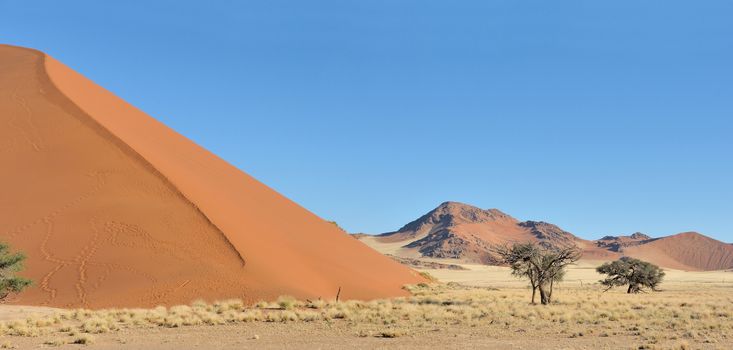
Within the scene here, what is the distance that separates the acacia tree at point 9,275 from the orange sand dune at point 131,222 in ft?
3.96

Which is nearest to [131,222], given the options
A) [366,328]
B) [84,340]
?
[84,340]

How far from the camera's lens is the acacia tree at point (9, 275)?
24.9 m

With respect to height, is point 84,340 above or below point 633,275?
below

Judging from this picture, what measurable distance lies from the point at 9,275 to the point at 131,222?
24.9 ft

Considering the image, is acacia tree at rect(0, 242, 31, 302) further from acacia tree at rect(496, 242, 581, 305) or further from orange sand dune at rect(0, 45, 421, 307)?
acacia tree at rect(496, 242, 581, 305)

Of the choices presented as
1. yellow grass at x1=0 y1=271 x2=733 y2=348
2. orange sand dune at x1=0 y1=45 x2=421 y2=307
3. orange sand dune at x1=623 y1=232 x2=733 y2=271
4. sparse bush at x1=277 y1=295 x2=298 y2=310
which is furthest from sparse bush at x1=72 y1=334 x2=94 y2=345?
orange sand dune at x1=623 y1=232 x2=733 y2=271

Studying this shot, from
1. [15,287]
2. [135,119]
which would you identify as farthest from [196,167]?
[15,287]

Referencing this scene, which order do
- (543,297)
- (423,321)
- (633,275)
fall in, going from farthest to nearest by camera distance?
1. (633,275)
2. (543,297)
3. (423,321)

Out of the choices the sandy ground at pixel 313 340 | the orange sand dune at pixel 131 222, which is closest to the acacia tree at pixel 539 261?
the orange sand dune at pixel 131 222

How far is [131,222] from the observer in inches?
1272

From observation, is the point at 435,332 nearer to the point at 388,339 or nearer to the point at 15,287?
the point at 388,339

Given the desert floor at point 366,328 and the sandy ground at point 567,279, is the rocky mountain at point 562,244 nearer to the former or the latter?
the sandy ground at point 567,279

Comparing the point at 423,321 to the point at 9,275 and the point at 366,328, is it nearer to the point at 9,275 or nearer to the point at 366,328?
the point at 366,328

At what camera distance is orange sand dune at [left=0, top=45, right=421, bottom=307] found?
28609mm
